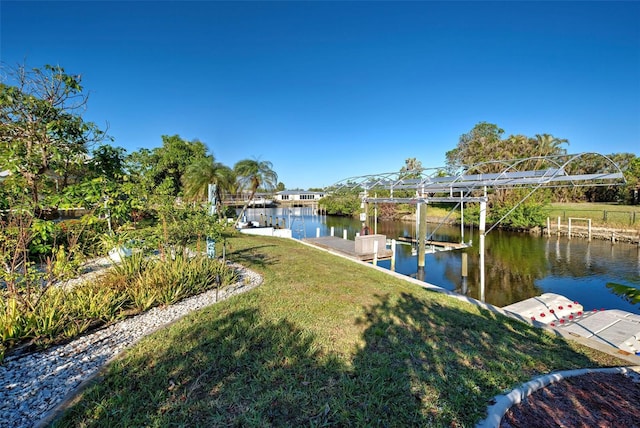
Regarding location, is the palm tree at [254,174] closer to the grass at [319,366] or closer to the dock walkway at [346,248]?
the dock walkway at [346,248]

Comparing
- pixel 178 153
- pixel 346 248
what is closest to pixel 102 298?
pixel 346 248

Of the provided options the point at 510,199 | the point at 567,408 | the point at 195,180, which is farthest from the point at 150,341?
the point at 510,199

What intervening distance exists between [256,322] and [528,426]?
120 inches

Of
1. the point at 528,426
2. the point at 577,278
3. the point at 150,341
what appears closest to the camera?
the point at 528,426

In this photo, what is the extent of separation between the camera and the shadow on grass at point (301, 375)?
248 centimetres

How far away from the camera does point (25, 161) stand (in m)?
3.66

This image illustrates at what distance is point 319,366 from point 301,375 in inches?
9.4

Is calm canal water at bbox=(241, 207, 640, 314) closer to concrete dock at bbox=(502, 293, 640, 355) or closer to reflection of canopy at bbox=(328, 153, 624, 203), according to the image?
concrete dock at bbox=(502, 293, 640, 355)

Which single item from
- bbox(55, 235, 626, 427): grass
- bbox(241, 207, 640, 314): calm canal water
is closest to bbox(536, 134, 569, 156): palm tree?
bbox(241, 207, 640, 314): calm canal water

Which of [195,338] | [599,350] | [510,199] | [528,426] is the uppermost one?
[510,199]

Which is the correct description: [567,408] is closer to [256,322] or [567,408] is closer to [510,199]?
[256,322]

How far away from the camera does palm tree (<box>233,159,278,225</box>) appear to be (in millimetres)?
18000

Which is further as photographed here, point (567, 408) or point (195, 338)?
point (195, 338)

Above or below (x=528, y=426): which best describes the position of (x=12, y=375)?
above
